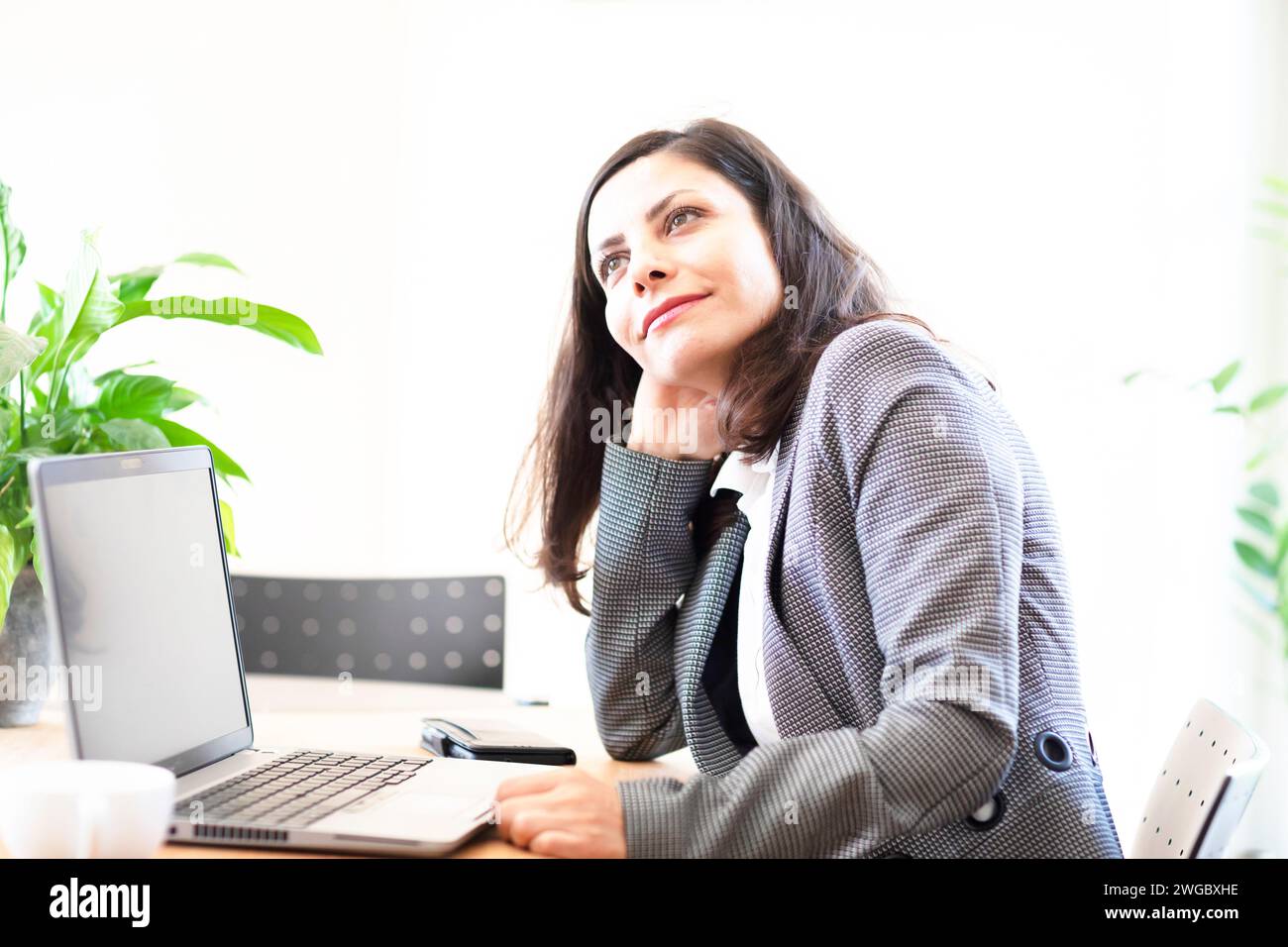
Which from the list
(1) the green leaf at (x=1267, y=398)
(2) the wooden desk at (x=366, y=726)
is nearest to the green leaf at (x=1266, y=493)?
(1) the green leaf at (x=1267, y=398)

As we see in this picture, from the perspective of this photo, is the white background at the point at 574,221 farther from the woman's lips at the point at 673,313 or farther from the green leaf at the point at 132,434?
the woman's lips at the point at 673,313

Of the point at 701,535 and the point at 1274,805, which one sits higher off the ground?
the point at 701,535

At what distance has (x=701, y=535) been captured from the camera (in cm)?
132

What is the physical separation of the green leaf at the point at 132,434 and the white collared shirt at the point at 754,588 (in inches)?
27.0

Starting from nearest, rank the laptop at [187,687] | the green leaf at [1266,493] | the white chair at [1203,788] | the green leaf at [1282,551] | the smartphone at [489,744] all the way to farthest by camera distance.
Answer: the laptop at [187,687]
the white chair at [1203,788]
the smartphone at [489,744]
the green leaf at [1282,551]
the green leaf at [1266,493]

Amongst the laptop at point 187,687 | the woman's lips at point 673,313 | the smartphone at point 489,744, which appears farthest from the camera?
the woman's lips at point 673,313

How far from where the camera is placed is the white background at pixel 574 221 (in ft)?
7.76

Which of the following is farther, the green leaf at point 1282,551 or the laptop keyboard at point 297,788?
the green leaf at point 1282,551

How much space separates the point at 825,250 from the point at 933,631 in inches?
25.1

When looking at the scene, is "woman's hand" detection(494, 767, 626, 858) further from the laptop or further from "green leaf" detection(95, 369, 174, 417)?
"green leaf" detection(95, 369, 174, 417)

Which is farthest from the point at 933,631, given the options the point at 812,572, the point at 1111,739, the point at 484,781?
the point at 1111,739
